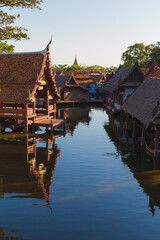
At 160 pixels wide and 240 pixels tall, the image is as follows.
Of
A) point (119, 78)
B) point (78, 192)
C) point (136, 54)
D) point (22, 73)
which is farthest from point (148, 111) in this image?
point (136, 54)

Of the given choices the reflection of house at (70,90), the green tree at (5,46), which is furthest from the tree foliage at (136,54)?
the green tree at (5,46)

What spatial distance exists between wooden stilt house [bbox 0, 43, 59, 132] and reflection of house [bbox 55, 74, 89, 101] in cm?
3447

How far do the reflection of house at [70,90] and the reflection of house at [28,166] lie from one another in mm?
40727

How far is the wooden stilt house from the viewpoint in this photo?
26144 millimetres

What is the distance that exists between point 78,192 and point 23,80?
54.9 ft

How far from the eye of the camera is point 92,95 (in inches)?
3231

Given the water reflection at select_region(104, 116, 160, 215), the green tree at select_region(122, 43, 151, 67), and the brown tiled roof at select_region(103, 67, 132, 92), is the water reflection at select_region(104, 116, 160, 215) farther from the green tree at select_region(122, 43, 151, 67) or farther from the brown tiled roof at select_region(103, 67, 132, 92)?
the green tree at select_region(122, 43, 151, 67)

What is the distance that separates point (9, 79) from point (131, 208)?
20134 mm

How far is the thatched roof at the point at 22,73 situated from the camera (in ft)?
86.1

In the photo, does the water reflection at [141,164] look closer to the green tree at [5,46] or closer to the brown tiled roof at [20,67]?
the brown tiled roof at [20,67]

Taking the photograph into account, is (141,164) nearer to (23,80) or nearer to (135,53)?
(23,80)

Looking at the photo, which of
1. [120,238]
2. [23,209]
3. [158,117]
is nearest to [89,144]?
[158,117]

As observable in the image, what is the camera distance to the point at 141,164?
17797 millimetres

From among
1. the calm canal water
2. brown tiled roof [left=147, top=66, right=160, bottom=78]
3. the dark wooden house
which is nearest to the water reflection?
the calm canal water
